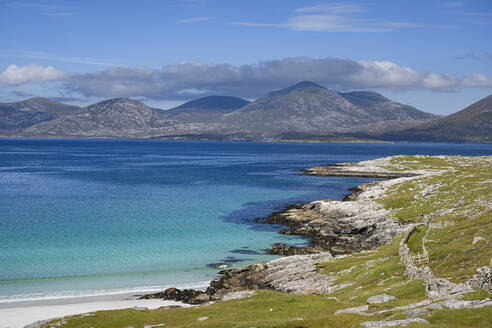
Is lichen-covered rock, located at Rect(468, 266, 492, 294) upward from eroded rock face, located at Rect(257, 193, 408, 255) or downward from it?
upward

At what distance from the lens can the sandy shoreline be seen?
135 ft

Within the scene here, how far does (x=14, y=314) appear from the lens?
42.5 meters

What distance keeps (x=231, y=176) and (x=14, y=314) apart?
13266 cm

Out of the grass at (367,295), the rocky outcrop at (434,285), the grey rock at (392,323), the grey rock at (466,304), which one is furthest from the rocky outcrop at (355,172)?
the grey rock at (392,323)

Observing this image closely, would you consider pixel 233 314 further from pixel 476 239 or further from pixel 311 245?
pixel 311 245

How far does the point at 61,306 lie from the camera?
45000 mm

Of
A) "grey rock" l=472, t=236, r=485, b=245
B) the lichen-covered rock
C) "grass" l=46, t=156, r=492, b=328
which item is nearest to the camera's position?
the lichen-covered rock

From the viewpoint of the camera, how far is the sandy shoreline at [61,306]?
41078 millimetres

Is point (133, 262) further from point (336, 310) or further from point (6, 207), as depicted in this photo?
point (6, 207)

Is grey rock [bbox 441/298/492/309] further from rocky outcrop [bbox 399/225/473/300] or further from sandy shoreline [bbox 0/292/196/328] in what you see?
sandy shoreline [bbox 0/292/196/328]

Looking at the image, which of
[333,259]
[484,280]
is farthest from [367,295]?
[333,259]

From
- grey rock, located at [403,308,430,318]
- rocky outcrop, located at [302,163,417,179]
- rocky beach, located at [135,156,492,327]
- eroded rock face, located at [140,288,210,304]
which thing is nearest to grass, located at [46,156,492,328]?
grey rock, located at [403,308,430,318]

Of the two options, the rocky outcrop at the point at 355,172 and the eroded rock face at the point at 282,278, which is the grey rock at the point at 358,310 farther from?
the rocky outcrop at the point at 355,172

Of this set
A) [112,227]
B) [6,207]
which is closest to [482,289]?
[112,227]
